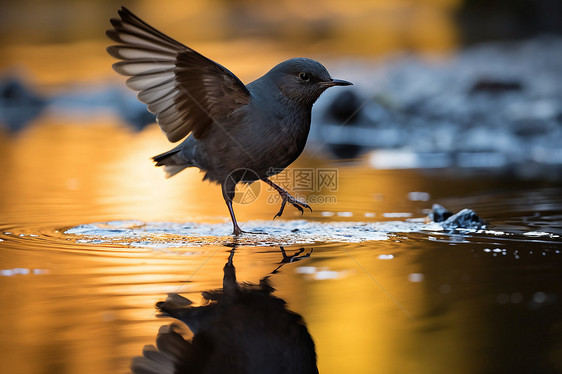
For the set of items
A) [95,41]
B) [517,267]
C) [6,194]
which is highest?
[95,41]

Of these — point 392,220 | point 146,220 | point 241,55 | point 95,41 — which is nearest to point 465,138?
point 392,220

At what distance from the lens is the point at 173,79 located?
445cm

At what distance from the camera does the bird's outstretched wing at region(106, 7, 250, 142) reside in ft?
13.8

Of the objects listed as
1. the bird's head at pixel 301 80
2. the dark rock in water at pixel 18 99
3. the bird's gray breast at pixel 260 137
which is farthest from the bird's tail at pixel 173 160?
the dark rock in water at pixel 18 99

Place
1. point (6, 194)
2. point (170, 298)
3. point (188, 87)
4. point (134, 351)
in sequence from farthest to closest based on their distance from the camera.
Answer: point (6, 194), point (188, 87), point (170, 298), point (134, 351)

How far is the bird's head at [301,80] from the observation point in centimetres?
477

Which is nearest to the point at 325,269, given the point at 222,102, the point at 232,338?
the point at 232,338

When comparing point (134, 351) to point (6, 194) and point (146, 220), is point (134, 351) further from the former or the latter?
point (6, 194)

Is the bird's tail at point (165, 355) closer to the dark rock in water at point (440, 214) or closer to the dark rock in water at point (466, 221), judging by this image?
the dark rock in water at point (466, 221)

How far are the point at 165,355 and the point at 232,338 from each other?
0.91ft

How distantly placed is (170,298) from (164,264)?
2.00 feet

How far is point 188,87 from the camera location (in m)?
4.45

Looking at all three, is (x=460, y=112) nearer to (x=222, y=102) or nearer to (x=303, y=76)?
(x=303, y=76)

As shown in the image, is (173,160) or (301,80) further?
(173,160)
